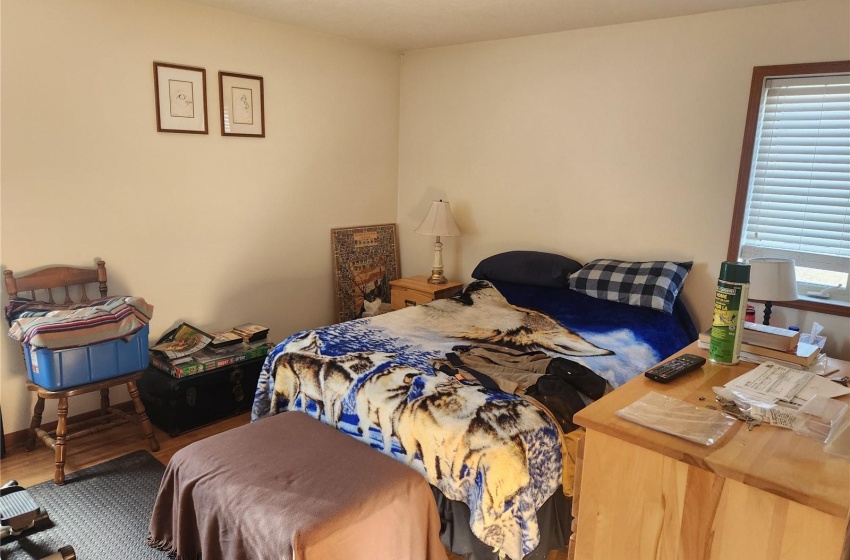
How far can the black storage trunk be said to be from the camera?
9.79 ft

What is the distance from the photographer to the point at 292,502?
1.70m

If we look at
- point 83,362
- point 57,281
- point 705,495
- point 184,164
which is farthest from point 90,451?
point 705,495

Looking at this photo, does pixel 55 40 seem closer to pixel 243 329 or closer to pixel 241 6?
pixel 241 6

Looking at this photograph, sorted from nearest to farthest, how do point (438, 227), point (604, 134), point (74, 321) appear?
1. point (74, 321)
2. point (604, 134)
3. point (438, 227)

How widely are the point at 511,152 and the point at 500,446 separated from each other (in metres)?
2.47

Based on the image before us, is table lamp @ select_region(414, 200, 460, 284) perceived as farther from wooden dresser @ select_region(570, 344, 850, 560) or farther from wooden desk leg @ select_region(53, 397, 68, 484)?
wooden dresser @ select_region(570, 344, 850, 560)

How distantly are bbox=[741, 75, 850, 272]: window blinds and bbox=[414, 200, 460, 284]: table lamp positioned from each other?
5.88 ft

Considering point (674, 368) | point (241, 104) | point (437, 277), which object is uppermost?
point (241, 104)

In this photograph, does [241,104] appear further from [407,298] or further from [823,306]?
[823,306]

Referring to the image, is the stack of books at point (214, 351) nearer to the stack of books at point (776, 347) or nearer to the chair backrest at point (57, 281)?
the chair backrest at point (57, 281)

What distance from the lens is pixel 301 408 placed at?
2.45 m

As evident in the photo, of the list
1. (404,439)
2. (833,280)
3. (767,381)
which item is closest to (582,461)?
(767,381)

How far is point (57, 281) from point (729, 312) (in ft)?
9.55

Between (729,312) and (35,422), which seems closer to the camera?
(729,312)
